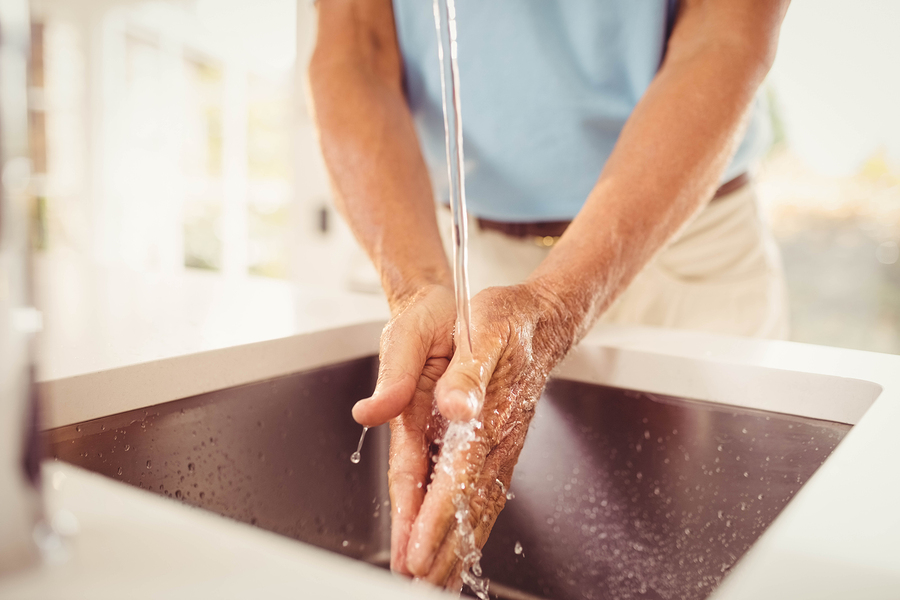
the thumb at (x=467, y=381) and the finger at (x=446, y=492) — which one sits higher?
the thumb at (x=467, y=381)

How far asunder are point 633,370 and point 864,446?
0.80 ft

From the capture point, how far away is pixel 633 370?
559 mm

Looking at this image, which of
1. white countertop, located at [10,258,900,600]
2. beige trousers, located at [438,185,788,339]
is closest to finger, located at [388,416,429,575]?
white countertop, located at [10,258,900,600]

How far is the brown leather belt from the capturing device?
2.88ft

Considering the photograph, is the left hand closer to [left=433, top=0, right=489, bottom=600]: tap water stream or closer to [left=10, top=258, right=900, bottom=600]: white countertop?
[left=433, top=0, right=489, bottom=600]: tap water stream

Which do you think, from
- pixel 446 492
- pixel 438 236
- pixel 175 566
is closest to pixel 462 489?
pixel 446 492

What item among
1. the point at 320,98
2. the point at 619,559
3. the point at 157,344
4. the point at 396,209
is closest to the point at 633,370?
the point at 619,559

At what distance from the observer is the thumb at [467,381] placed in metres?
0.35

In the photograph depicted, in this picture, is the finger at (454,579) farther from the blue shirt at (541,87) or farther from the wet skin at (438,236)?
the blue shirt at (541,87)

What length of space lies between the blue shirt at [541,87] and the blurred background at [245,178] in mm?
274

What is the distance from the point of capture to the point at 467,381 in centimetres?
37

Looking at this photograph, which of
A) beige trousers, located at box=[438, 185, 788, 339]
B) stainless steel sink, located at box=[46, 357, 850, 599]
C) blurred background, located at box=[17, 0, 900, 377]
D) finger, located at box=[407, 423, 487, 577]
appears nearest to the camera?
finger, located at box=[407, 423, 487, 577]

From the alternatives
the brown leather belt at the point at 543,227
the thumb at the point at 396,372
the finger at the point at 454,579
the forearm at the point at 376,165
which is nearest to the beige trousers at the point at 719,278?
the brown leather belt at the point at 543,227

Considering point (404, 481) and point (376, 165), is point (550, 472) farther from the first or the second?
point (376, 165)
